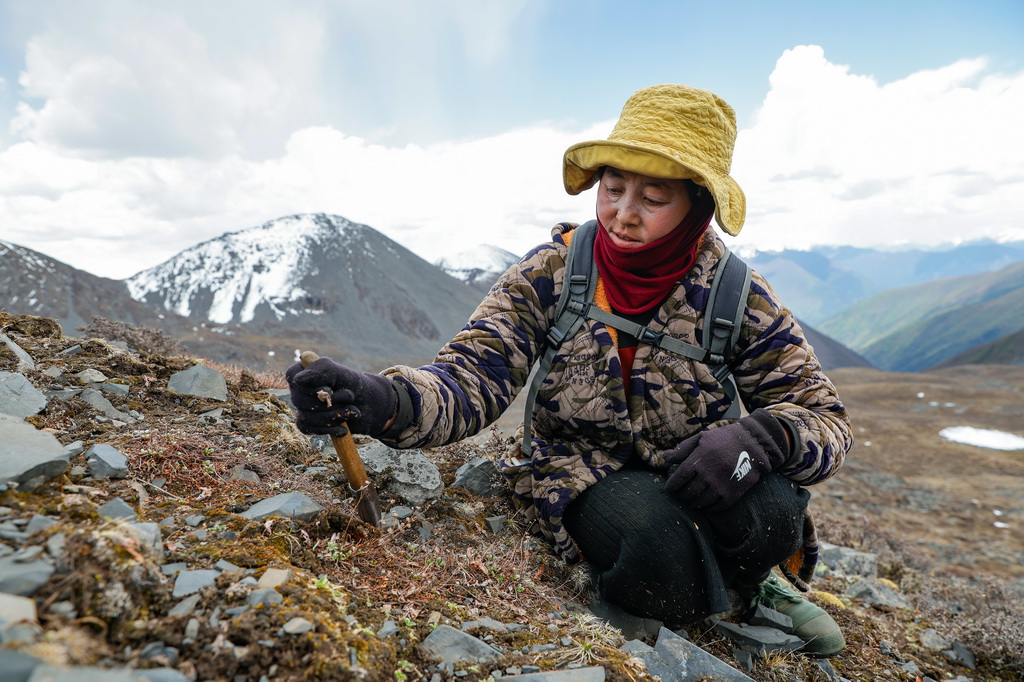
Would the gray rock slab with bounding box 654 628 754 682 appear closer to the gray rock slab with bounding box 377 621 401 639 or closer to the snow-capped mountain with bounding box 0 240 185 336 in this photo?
the gray rock slab with bounding box 377 621 401 639

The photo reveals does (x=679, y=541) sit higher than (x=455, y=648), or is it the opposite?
(x=679, y=541)

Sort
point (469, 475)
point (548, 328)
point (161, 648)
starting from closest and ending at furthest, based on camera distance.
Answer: point (161, 648) → point (548, 328) → point (469, 475)

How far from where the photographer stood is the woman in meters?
2.89

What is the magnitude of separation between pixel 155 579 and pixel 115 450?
54.9 inches

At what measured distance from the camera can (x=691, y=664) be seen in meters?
2.50

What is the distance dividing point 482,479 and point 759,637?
76.6 inches

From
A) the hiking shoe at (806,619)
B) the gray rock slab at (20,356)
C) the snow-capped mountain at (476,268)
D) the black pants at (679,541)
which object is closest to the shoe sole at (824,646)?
the hiking shoe at (806,619)

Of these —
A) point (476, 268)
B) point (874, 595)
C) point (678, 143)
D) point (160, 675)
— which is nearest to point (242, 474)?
point (160, 675)

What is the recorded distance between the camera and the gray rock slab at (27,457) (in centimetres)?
200

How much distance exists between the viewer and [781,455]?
2.87 meters

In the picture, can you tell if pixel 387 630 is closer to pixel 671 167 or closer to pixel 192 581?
pixel 192 581

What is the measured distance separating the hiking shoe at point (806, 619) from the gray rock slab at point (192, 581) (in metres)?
3.00

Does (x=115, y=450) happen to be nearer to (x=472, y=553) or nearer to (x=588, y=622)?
(x=472, y=553)

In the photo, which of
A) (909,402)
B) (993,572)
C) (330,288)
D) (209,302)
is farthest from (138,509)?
Answer: (209,302)
